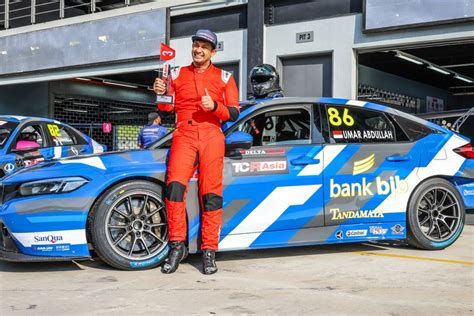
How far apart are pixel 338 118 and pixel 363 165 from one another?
1.56 ft

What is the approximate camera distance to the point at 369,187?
4.75 meters

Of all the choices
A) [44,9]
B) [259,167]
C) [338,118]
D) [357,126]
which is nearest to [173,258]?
[259,167]

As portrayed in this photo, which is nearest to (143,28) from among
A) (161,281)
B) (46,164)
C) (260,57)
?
(260,57)

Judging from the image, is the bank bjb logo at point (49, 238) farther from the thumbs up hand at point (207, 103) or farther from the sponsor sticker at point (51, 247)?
the thumbs up hand at point (207, 103)

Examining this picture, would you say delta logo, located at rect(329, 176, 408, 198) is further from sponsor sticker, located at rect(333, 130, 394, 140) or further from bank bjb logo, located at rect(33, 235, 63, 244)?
bank bjb logo, located at rect(33, 235, 63, 244)

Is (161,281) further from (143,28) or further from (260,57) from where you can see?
(143,28)

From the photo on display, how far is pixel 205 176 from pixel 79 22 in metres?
11.6

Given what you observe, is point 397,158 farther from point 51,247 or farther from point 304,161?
point 51,247

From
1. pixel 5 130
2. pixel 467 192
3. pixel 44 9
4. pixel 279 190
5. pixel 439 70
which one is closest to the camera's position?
pixel 279 190

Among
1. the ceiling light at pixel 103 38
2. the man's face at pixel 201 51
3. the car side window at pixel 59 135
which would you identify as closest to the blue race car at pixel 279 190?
the man's face at pixel 201 51

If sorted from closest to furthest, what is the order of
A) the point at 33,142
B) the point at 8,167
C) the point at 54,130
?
the point at 8,167 < the point at 33,142 < the point at 54,130

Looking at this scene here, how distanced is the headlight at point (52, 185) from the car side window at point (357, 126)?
217cm

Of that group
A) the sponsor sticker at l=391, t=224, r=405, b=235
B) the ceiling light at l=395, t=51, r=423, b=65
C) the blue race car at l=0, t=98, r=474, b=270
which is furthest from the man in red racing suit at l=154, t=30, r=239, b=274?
the ceiling light at l=395, t=51, r=423, b=65

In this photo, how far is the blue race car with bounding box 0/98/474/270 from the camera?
13.2 ft
